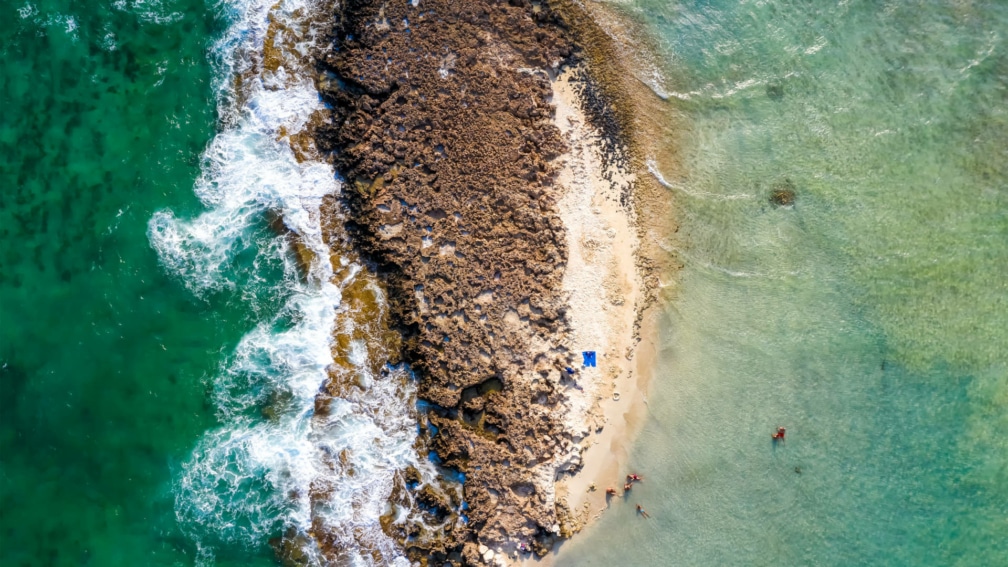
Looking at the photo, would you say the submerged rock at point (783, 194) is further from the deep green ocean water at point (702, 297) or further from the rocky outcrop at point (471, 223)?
the rocky outcrop at point (471, 223)

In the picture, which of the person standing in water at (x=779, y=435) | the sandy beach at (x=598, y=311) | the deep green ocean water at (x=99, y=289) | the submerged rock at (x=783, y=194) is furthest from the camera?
the deep green ocean water at (x=99, y=289)

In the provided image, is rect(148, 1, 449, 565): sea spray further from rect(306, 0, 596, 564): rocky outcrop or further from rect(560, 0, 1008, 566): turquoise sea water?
rect(560, 0, 1008, 566): turquoise sea water

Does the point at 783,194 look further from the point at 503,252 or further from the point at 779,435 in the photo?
the point at 503,252

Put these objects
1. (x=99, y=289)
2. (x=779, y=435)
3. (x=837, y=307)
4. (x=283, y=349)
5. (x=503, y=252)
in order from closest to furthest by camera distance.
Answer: (x=779, y=435) → (x=837, y=307) → (x=503, y=252) → (x=283, y=349) → (x=99, y=289)

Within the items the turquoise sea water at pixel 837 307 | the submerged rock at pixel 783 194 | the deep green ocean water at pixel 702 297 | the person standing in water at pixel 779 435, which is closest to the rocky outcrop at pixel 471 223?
the deep green ocean water at pixel 702 297

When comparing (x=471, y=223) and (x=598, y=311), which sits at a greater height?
(x=471, y=223)

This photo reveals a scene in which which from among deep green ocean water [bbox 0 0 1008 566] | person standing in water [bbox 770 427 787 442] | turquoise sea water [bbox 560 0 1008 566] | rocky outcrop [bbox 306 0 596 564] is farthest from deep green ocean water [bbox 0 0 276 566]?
person standing in water [bbox 770 427 787 442]

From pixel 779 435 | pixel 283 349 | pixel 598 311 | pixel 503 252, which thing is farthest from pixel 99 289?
pixel 779 435
